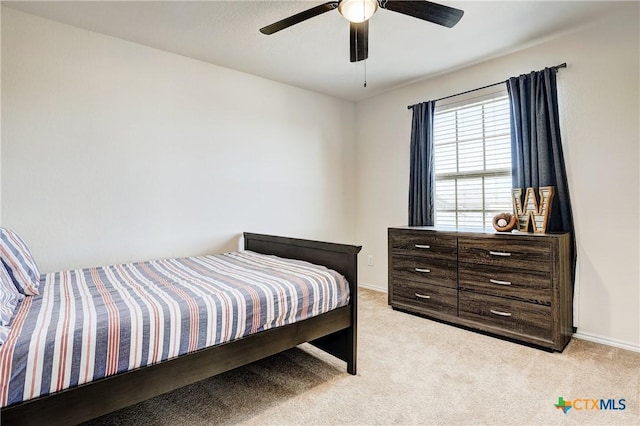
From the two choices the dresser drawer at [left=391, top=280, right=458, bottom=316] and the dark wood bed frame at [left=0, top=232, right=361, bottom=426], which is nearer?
the dark wood bed frame at [left=0, top=232, right=361, bottom=426]

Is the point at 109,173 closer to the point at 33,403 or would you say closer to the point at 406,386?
the point at 33,403

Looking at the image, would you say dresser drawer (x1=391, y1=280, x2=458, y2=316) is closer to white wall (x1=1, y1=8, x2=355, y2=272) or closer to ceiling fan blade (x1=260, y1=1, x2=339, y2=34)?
white wall (x1=1, y1=8, x2=355, y2=272)

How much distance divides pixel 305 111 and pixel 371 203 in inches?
54.5

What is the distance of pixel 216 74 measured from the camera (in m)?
3.28

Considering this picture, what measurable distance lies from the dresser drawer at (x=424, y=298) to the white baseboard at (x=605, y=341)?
932mm

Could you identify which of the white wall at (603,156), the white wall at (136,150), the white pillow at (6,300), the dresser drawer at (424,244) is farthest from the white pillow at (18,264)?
the white wall at (603,156)

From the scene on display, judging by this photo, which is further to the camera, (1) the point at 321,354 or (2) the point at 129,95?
(2) the point at 129,95

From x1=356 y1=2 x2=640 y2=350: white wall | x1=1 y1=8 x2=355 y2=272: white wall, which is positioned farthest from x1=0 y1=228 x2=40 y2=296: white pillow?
x1=356 y1=2 x2=640 y2=350: white wall

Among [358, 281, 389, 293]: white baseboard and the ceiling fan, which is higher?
the ceiling fan

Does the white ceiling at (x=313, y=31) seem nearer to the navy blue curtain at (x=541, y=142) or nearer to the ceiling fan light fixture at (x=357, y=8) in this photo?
the navy blue curtain at (x=541, y=142)

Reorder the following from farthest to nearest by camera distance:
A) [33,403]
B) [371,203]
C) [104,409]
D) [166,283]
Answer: [371,203] < [166,283] < [104,409] < [33,403]

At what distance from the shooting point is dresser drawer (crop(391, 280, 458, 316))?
2951 mm

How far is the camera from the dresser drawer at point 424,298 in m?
2.95

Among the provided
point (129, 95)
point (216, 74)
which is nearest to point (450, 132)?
point (216, 74)
